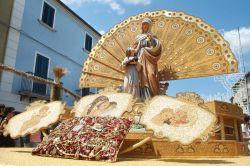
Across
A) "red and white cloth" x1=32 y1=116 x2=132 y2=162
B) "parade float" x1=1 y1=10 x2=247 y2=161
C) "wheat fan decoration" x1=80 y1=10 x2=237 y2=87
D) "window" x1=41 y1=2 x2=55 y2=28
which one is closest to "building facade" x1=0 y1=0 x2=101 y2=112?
"window" x1=41 y1=2 x2=55 y2=28

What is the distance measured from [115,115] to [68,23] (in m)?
10.3

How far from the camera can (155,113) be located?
272cm

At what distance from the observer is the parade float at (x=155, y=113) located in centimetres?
256

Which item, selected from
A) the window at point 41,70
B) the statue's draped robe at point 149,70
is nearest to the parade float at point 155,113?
the statue's draped robe at point 149,70

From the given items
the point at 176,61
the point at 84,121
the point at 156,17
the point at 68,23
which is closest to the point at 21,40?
the point at 68,23

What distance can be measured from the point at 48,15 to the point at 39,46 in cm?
155

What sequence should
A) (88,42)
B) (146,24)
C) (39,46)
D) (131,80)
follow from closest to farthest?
(131,80) → (146,24) → (39,46) → (88,42)

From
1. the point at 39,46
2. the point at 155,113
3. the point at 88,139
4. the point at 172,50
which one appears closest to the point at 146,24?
the point at 172,50

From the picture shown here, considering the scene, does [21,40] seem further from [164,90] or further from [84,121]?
[84,121]

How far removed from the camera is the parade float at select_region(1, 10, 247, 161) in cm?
256

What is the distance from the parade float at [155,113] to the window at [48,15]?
234 inches

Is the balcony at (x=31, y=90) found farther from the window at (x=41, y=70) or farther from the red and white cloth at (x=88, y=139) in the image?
the red and white cloth at (x=88, y=139)

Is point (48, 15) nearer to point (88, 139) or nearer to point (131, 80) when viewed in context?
point (131, 80)

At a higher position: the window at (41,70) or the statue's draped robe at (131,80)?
the window at (41,70)
